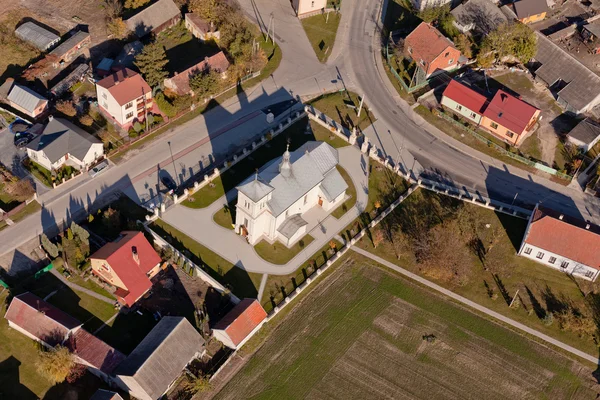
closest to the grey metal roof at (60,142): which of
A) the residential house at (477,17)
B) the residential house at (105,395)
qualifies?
the residential house at (105,395)

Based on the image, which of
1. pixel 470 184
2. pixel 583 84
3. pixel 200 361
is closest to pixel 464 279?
pixel 470 184

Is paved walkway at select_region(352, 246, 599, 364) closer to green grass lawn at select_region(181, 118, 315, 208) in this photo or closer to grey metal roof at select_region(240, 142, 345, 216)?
grey metal roof at select_region(240, 142, 345, 216)

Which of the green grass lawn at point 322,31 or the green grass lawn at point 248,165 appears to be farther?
the green grass lawn at point 322,31

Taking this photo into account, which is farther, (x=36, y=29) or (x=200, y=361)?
(x=36, y=29)

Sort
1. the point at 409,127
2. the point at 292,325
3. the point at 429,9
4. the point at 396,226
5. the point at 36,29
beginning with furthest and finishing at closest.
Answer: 1. the point at 429,9
2. the point at 36,29
3. the point at 409,127
4. the point at 396,226
5. the point at 292,325

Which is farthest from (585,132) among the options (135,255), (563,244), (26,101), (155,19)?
(26,101)

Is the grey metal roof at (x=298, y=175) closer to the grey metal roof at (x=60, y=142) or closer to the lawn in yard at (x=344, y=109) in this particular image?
the lawn in yard at (x=344, y=109)

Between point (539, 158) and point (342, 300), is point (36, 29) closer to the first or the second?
point (342, 300)

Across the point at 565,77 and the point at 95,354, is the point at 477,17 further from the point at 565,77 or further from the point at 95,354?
the point at 95,354
